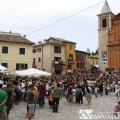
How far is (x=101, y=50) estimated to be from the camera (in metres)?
68.7

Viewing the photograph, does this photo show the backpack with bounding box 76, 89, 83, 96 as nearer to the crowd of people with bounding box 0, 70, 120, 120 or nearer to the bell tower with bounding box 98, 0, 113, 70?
the crowd of people with bounding box 0, 70, 120, 120

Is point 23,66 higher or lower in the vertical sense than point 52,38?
lower

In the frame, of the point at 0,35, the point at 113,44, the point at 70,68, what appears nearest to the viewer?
the point at 0,35

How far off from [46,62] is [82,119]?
52146 mm

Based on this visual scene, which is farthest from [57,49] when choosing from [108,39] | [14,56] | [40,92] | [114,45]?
[40,92]

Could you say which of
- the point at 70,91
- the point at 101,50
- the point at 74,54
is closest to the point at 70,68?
the point at 74,54

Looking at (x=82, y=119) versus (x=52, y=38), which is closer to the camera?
(x=82, y=119)

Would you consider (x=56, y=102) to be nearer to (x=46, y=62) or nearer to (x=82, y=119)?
(x=82, y=119)

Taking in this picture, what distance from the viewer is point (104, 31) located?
6969 centimetres

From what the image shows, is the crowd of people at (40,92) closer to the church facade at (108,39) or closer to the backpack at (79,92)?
the backpack at (79,92)

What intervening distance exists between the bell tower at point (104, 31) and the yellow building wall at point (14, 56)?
59.1 ft

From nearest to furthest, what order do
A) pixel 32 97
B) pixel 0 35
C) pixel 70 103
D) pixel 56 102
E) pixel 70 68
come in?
pixel 32 97, pixel 56 102, pixel 70 103, pixel 0 35, pixel 70 68

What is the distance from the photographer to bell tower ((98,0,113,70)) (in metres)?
67.0

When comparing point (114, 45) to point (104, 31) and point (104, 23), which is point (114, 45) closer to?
point (104, 31)
